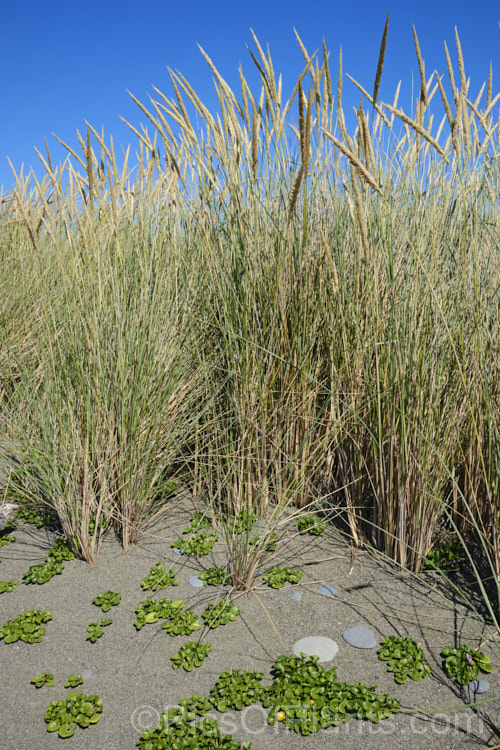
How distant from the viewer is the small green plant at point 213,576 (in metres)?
2.04

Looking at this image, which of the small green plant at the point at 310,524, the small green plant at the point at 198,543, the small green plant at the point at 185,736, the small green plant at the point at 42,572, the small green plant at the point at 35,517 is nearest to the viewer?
the small green plant at the point at 185,736

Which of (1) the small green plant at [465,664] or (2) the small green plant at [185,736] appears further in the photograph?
(1) the small green plant at [465,664]

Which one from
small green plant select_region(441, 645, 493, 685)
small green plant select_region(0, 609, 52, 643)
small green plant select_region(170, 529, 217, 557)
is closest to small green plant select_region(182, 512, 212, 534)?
small green plant select_region(170, 529, 217, 557)

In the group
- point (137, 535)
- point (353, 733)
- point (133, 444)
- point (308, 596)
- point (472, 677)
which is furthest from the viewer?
point (137, 535)

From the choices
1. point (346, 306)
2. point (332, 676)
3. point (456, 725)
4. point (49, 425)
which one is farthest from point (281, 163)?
point (456, 725)

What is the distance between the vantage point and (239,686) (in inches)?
62.4

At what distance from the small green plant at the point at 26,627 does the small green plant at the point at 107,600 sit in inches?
6.5

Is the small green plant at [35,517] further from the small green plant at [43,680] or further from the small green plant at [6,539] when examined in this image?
the small green plant at [43,680]

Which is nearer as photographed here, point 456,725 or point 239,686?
point 456,725

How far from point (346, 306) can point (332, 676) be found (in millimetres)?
1336

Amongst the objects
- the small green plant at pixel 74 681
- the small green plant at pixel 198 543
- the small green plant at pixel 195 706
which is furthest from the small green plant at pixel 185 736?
the small green plant at pixel 198 543

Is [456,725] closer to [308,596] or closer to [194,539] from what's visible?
[308,596]

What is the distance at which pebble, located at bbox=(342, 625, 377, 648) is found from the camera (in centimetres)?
175

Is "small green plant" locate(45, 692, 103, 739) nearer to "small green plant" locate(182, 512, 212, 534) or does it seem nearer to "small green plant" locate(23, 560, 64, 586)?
"small green plant" locate(23, 560, 64, 586)
